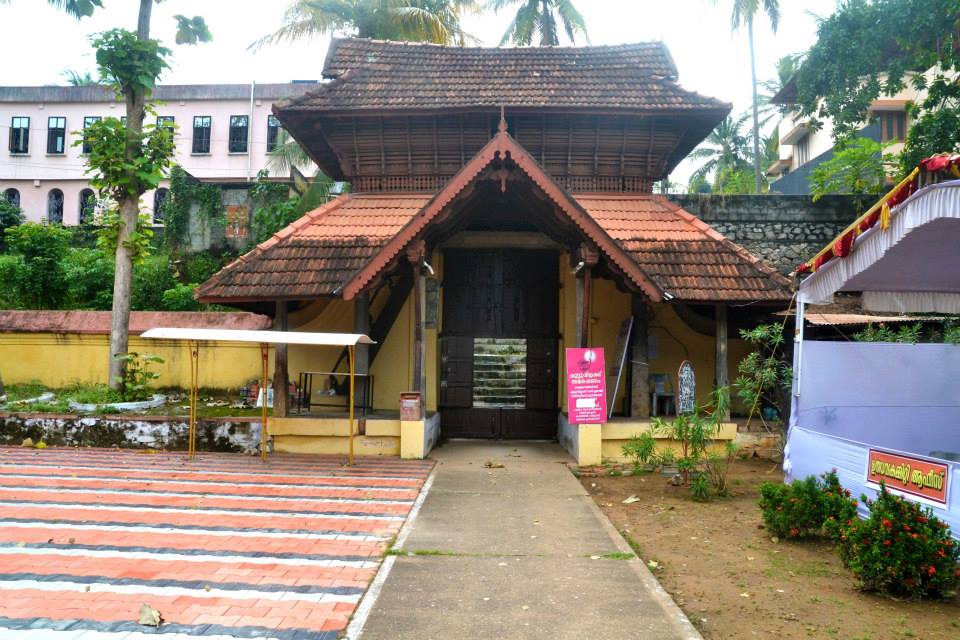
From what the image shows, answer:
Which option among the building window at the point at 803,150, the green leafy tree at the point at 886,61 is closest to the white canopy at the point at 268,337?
the green leafy tree at the point at 886,61

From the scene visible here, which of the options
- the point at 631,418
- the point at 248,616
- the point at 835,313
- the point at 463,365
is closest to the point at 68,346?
the point at 463,365

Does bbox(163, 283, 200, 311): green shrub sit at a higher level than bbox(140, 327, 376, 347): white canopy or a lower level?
higher

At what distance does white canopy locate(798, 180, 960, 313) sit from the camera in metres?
5.83

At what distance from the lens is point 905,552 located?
4.81m

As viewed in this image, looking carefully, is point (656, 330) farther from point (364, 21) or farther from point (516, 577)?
point (364, 21)

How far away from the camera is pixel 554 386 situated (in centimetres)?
1270

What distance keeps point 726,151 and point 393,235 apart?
34216 millimetres

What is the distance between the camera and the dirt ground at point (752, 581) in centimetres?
448

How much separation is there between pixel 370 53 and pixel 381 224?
180 inches

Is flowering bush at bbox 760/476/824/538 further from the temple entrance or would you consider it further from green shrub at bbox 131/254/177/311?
green shrub at bbox 131/254/177/311

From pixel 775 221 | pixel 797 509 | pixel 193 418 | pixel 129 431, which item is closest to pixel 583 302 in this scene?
pixel 797 509

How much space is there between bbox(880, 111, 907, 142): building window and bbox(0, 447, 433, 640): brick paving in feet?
86.3

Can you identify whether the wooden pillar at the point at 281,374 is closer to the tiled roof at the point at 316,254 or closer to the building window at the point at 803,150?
the tiled roof at the point at 316,254

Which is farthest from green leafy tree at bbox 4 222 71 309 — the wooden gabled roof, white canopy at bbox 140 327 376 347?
white canopy at bbox 140 327 376 347
